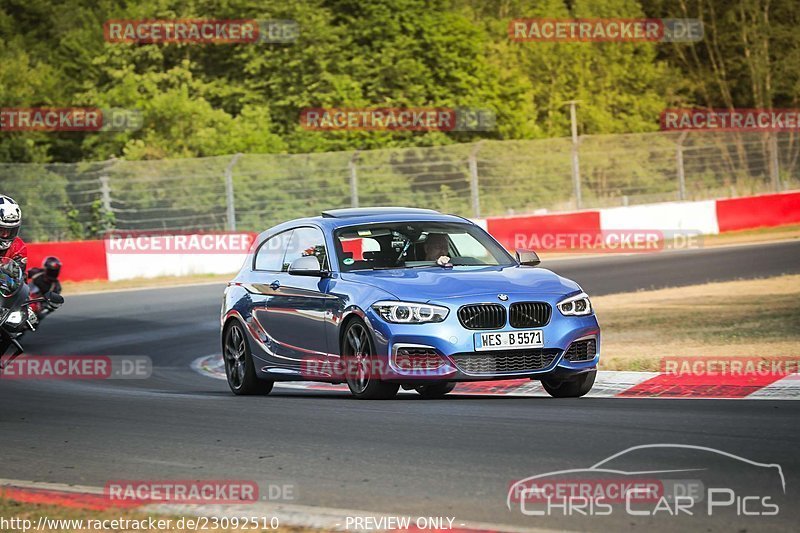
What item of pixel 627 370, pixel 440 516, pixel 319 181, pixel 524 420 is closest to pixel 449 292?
pixel 524 420

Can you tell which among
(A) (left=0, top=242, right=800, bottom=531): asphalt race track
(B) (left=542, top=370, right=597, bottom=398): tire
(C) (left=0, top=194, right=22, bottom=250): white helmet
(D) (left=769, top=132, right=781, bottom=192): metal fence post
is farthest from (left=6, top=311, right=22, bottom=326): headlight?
(D) (left=769, top=132, right=781, bottom=192): metal fence post

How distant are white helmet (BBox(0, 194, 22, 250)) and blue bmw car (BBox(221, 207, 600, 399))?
228 cm

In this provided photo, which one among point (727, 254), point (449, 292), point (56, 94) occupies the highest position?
point (56, 94)

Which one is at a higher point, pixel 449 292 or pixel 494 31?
pixel 494 31

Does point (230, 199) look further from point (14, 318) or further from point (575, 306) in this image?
point (575, 306)

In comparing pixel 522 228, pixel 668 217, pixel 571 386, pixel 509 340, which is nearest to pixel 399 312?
pixel 509 340

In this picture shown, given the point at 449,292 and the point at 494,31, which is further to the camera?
the point at 494,31

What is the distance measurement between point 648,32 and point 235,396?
57743 mm

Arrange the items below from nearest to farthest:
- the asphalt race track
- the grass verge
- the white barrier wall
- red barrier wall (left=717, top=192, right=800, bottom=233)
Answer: the asphalt race track → the grass verge → the white barrier wall → red barrier wall (left=717, top=192, right=800, bottom=233)

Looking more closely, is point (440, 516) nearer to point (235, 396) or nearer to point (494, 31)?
point (235, 396)

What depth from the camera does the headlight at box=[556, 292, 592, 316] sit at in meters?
10.7

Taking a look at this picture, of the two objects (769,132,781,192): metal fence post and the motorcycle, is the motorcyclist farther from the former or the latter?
(769,132,781,192): metal fence post

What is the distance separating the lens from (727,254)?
29031mm

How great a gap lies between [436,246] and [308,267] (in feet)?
3.54
